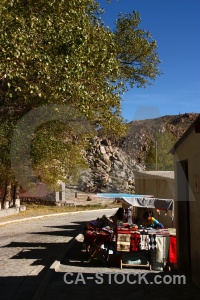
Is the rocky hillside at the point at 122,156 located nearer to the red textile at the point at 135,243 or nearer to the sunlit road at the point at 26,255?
the sunlit road at the point at 26,255

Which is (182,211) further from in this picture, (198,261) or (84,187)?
(84,187)

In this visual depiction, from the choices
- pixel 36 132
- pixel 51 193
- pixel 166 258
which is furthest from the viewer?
pixel 51 193

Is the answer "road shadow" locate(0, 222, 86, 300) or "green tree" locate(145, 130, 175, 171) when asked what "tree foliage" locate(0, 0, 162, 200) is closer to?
"road shadow" locate(0, 222, 86, 300)

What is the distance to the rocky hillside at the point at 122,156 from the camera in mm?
79375

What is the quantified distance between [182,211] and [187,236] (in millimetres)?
652

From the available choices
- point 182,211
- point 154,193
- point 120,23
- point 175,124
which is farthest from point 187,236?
point 175,124

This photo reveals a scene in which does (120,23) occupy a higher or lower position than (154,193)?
higher

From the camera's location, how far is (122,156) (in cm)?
9812

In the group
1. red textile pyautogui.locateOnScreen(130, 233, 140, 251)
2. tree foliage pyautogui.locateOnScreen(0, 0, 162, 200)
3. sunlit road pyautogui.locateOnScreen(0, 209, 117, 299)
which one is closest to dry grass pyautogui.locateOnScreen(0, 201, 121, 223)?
sunlit road pyautogui.locateOnScreen(0, 209, 117, 299)

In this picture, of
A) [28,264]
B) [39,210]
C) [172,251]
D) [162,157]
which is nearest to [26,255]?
[28,264]

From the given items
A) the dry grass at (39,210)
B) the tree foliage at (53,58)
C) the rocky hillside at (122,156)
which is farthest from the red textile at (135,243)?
the rocky hillside at (122,156)

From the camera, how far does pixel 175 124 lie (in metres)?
137

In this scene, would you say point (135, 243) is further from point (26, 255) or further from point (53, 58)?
point (53, 58)

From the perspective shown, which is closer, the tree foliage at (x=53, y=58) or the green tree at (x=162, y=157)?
the tree foliage at (x=53, y=58)
